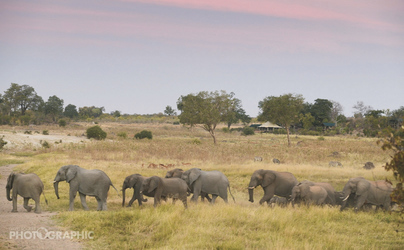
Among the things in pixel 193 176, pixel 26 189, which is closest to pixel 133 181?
pixel 193 176

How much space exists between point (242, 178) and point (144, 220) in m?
12.5

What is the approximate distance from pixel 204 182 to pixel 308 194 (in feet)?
13.9

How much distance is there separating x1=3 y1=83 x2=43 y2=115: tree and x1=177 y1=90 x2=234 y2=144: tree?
7100 centimetres

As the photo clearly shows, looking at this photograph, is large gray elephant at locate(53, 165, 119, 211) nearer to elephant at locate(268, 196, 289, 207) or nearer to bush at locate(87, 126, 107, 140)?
elephant at locate(268, 196, 289, 207)

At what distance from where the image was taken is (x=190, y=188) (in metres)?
15.5

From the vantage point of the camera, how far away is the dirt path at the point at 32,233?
8.99m

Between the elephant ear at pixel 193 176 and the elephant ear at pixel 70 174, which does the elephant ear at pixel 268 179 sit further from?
the elephant ear at pixel 70 174

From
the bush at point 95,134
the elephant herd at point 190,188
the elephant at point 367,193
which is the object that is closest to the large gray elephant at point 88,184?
the elephant herd at point 190,188

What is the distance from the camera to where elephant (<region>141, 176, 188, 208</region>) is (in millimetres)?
13461

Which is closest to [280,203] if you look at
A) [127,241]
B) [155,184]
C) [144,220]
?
[155,184]

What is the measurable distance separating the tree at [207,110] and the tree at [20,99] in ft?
233

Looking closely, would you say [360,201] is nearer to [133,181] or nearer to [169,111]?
[133,181]

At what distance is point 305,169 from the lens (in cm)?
2453

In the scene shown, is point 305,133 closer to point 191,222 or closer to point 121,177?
point 121,177
